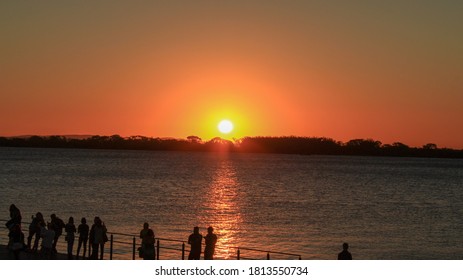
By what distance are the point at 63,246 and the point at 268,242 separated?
48.8 ft

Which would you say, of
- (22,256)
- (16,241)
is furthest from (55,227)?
(16,241)

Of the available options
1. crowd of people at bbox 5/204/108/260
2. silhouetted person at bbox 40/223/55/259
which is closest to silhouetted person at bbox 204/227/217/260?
crowd of people at bbox 5/204/108/260

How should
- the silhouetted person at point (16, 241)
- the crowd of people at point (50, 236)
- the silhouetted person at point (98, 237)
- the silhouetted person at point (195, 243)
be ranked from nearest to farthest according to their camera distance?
the silhouetted person at point (195, 243) → the silhouetted person at point (16, 241) → the crowd of people at point (50, 236) → the silhouetted person at point (98, 237)

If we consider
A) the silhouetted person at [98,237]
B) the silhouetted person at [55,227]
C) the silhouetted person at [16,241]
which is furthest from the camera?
the silhouetted person at [55,227]

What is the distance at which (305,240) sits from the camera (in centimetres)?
5072

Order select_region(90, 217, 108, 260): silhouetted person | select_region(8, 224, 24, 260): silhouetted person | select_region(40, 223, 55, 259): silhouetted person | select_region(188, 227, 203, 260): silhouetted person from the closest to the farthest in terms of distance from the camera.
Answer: select_region(188, 227, 203, 260): silhouetted person → select_region(8, 224, 24, 260): silhouetted person → select_region(40, 223, 55, 259): silhouetted person → select_region(90, 217, 108, 260): silhouetted person

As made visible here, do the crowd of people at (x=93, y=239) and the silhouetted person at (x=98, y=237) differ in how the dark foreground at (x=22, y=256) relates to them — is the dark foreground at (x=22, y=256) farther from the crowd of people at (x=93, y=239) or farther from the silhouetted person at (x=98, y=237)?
the silhouetted person at (x=98, y=237)

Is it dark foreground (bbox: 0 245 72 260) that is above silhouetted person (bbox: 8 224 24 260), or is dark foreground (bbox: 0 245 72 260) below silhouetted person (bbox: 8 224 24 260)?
below

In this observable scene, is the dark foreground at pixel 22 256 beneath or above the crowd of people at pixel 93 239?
beneath

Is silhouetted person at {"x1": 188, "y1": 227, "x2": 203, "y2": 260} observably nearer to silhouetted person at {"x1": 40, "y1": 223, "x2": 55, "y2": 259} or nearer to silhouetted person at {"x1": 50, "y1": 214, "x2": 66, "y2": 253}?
silhouetted person at {"x1": 40, "y1": 223, "x2": 55, "y2": 259}

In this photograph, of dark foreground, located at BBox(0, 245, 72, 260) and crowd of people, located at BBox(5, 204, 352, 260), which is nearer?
A: crowd of people, located at BBox(5, 204, 352, 260)

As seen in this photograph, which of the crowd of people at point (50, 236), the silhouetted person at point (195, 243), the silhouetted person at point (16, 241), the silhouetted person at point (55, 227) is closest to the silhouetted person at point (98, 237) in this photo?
the crowd of people at point (50, 236)

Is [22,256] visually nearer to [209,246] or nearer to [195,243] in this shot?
[195,243]
